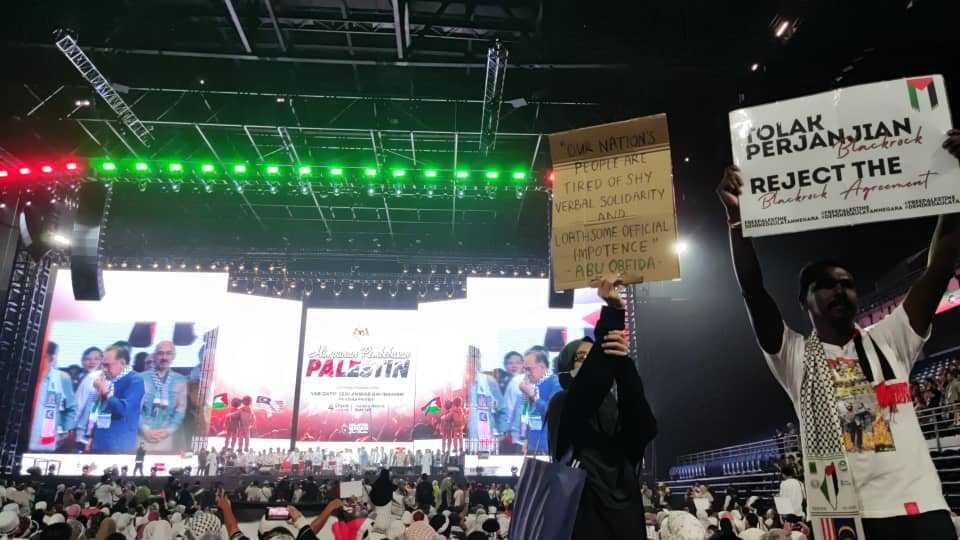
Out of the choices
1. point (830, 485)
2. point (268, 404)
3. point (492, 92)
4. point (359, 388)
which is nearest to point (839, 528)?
point (830, 485)

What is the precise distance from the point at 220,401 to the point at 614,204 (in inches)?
668

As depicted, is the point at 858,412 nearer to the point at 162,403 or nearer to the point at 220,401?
the point at 220,401

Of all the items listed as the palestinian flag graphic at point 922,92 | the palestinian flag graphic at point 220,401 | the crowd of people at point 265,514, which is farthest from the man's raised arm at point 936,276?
the palestinian flag graphic at point 220,401

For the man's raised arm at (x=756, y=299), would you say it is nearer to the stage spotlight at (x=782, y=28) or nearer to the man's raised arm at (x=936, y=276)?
the man's raised arm at (x=936, y=276)

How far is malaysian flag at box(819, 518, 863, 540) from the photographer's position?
1.99m

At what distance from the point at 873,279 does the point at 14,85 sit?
63.1 ft

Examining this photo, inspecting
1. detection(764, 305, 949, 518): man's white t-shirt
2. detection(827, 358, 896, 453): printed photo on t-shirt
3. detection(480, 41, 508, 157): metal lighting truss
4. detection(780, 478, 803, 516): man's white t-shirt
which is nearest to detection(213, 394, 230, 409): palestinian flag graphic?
detection(480, 41, 508, 157): metal lighting truss

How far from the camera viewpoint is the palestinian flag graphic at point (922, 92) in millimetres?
2417

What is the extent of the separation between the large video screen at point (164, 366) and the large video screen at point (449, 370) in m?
1.11

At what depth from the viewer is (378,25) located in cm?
1112

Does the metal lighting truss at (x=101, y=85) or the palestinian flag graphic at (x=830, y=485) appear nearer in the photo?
the palestinian flag graphic at (x=830, y=485)

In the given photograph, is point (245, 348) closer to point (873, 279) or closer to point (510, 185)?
point (510, 185)

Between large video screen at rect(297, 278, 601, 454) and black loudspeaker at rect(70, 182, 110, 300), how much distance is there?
6221 millimetres

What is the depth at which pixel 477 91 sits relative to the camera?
13.1 metres
